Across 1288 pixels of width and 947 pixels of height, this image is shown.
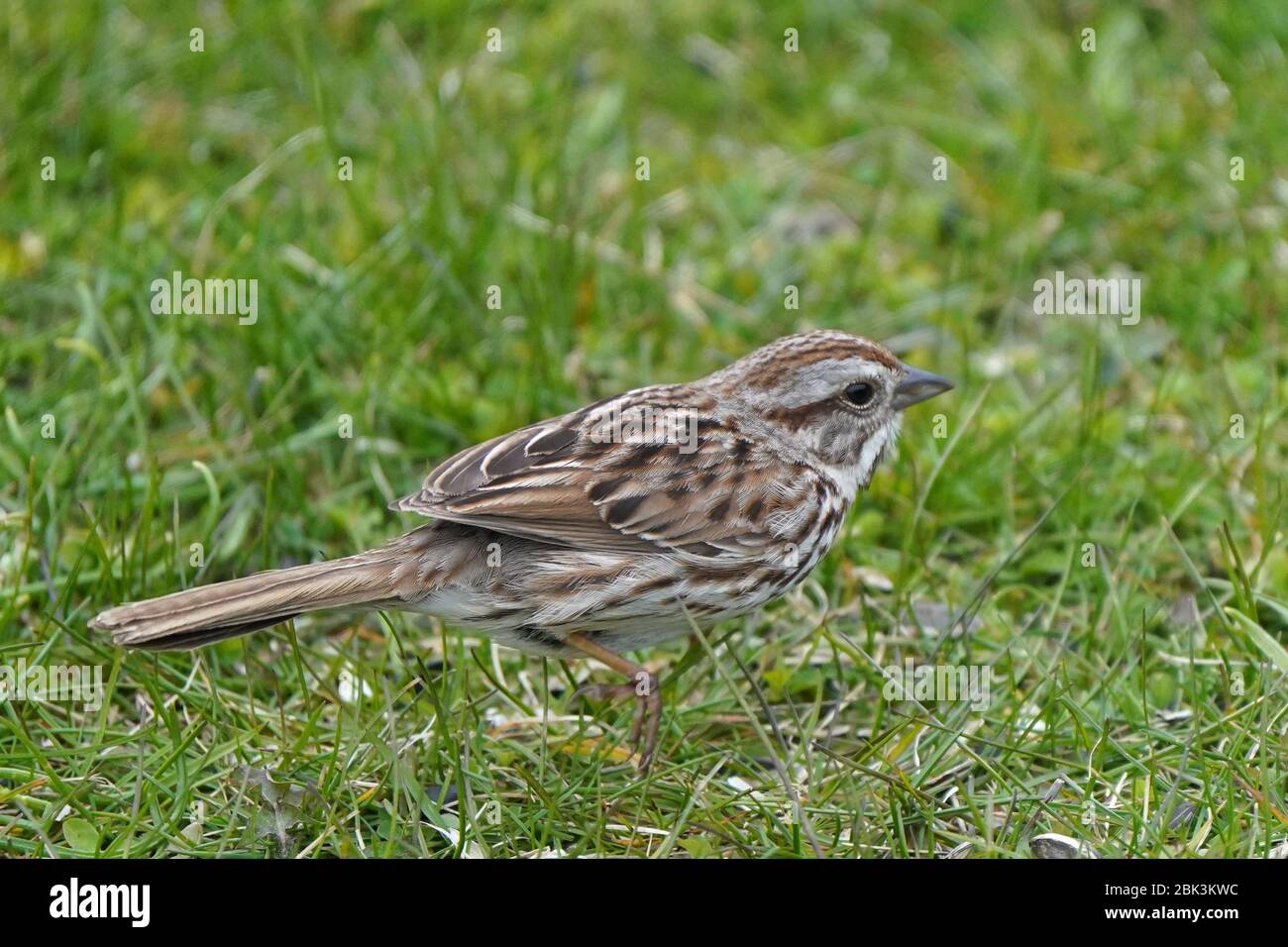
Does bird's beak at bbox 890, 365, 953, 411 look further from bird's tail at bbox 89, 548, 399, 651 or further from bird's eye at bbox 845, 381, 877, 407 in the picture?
bird's tail at bbox 89, 548, 399, 651

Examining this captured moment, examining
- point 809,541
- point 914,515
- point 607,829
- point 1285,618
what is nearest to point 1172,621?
point 1285,618

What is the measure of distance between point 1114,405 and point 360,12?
445 cm

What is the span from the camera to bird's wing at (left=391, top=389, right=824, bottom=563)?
16.0ft

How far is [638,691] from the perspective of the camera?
484 cm

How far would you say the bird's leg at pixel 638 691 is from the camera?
486 centimetres

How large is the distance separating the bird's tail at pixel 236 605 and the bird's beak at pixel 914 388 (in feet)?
5.96

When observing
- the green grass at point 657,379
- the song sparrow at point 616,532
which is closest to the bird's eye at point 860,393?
the song sparrow at point 616,532

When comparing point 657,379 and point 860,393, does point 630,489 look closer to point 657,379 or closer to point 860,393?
point 860,393

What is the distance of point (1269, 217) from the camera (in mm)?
7645

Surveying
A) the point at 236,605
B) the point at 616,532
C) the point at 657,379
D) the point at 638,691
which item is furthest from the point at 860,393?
the point at 236,605

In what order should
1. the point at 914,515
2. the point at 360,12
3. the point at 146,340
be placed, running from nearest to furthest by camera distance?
the point at 914,515
the point at 146,340
the point at 360,12

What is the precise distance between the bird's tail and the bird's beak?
1816 millimetres

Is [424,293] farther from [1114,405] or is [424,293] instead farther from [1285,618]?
[1285,618]

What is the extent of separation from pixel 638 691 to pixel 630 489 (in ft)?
1.97
